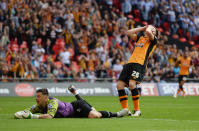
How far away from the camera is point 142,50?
13242 millimetres

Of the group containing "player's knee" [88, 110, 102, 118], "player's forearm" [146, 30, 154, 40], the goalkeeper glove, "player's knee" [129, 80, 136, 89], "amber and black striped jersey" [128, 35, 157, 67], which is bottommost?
"player's knee" [88, 110, 102, 118]

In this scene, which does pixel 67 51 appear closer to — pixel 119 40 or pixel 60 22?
pixel 60 22

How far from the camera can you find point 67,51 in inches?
1155

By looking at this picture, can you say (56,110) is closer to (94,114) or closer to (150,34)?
(94,114)

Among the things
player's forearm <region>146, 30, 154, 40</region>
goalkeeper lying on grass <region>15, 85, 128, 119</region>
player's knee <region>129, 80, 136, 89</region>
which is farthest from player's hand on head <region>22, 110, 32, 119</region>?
player's forearm <region>146, 30, 154, 40</region>

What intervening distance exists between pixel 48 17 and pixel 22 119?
1925 centimetres

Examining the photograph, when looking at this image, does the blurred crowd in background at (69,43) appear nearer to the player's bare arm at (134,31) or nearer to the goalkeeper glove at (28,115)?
the player's bare arm at (134,31)

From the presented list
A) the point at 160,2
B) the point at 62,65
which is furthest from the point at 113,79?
the point at 160,2

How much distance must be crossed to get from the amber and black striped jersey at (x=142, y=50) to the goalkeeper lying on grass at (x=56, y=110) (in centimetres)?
179

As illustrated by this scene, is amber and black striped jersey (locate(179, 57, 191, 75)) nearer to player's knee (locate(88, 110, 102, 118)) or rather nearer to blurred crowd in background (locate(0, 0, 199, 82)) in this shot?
blurred crowd in background (locate(0, 0, 199, 82))

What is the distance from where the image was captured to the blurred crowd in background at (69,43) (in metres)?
27.9

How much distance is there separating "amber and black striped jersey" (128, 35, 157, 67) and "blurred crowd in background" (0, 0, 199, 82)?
14.7 metres

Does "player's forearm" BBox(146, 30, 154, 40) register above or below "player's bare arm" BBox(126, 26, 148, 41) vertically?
below

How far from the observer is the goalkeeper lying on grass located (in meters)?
10.9
